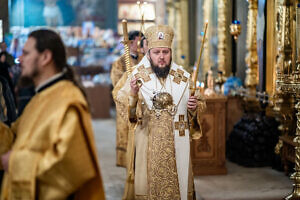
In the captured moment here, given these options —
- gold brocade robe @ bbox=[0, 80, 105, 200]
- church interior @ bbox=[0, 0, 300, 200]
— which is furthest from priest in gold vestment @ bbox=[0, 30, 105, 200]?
church interior @ bbox=[0, 0, 300, 200]

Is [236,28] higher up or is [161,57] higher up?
[236,28]

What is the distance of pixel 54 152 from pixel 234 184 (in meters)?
4.35

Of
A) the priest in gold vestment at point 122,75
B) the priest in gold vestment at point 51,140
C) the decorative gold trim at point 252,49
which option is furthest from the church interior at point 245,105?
the priest in gold vestment at point 51,140

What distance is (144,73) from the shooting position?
4516mm

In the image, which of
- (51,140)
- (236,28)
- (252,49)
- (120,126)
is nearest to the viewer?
(51,140)

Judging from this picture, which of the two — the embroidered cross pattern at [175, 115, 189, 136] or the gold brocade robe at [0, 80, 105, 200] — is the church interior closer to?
the embroidered cross pattern at [175, 115, 189, 136]

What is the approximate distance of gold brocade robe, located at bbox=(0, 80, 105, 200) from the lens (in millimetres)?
2656

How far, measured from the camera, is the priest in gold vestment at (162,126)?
14.4 ft

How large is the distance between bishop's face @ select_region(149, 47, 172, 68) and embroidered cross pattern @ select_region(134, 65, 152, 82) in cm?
10

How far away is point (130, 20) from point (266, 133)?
9.30 m

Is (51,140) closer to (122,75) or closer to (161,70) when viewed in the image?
(161,70)

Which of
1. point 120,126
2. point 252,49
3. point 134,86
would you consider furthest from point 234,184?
point 134,86

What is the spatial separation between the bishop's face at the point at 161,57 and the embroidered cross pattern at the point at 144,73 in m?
0.10

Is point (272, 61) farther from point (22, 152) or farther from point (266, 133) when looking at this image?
point (22, 152)
